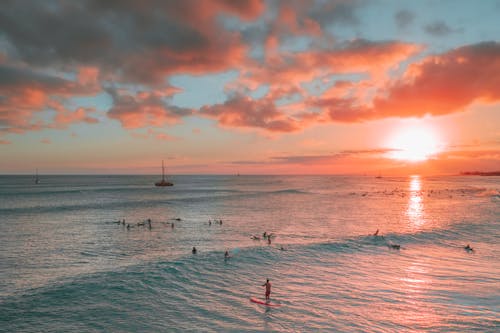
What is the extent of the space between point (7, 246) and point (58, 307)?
29487 millimetres

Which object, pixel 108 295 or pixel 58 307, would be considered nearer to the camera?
pixel 58 307

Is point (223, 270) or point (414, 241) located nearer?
point (223, 270)

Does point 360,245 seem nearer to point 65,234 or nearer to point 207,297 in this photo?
point 207,297

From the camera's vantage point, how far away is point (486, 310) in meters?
23.5

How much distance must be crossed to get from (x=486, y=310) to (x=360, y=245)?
22.3 meters

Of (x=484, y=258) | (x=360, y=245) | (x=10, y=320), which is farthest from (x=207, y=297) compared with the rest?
(x=484, y=258)

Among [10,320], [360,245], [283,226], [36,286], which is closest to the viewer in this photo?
[10,320]

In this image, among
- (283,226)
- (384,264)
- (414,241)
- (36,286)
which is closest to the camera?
(36,286)

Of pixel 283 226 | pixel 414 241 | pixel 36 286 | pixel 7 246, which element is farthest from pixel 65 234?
pixel 414 241

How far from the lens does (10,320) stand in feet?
73.3

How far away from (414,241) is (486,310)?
26.7 m

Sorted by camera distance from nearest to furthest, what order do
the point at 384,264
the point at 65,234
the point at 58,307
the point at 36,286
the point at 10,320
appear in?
1. the point at 10,320
2. the point at 58,307
3. the point at 36,286
4. the point at 384,264
5. the point at 65,234

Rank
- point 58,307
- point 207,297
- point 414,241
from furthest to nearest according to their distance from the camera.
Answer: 1. point 414,241
2. point 207,297
3. point 58,307

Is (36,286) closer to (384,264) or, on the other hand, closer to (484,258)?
(384,264)
